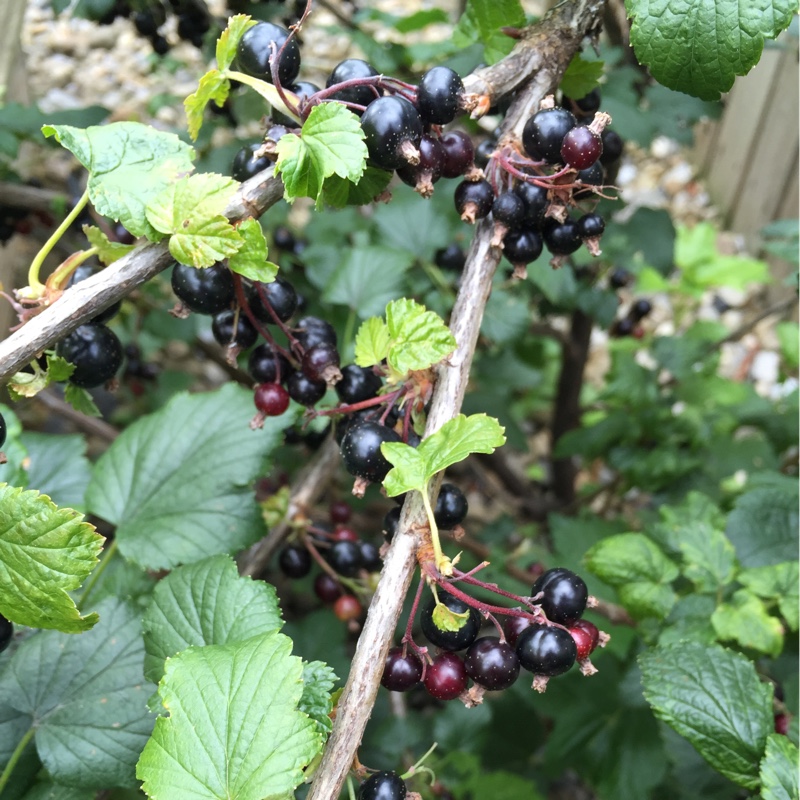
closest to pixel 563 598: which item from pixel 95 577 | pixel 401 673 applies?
pixel 401 673

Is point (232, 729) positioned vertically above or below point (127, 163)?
below

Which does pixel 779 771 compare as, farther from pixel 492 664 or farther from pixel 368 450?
pixel 368 450

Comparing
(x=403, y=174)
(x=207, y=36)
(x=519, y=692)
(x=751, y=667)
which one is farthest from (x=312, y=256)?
(x=751, y=667)

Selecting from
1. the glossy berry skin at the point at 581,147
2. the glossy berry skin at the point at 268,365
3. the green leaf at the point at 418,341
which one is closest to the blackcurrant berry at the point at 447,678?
the green leaf at the point at 418,341

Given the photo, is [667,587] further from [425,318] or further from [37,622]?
[37,622]

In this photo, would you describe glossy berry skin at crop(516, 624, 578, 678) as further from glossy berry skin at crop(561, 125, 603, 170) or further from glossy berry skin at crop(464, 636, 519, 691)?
glossy berry skin at crop(561, 125, 603, 170)

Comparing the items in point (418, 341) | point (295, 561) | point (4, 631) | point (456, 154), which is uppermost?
point (456, 154)
